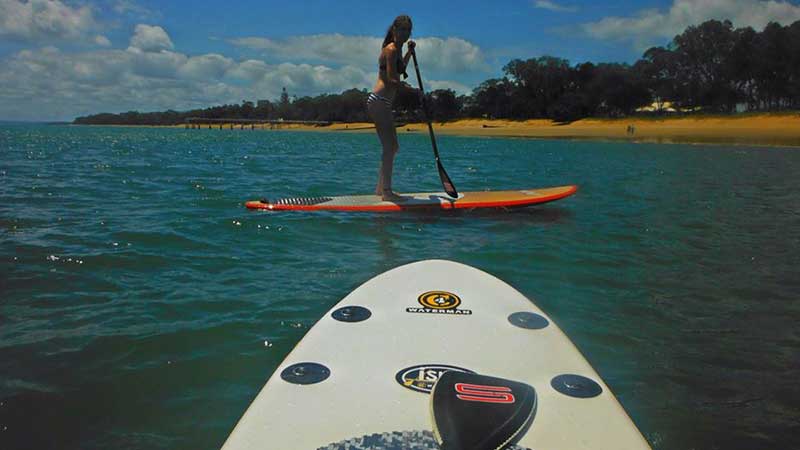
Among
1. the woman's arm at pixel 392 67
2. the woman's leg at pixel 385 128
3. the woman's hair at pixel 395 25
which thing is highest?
the woman's hair at pixel 395 25

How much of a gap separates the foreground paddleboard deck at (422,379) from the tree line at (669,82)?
40.5m

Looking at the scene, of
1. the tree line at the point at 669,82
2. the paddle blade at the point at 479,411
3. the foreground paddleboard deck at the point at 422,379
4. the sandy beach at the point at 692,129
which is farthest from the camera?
the tree line at the point at 669,82

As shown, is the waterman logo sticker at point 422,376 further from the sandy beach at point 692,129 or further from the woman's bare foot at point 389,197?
the sandy beach at point 692,129

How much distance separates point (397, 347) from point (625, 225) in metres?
6.47

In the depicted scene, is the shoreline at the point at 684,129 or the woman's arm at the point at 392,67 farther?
the shoreline at the point at 684,129

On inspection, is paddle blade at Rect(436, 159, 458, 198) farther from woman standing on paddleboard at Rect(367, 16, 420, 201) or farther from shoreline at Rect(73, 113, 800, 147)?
shoreline at Rect(73, 113, 800, 147)

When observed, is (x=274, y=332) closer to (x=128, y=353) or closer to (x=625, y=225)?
(x=128, y=353)

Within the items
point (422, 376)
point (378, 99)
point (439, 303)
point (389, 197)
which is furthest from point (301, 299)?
point (378, 99)

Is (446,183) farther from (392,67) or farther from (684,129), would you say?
(684,129)

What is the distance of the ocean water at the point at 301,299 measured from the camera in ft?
9.82

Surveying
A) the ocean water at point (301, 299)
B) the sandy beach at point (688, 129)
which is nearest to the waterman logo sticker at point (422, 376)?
the ocean water at point (301, 299)

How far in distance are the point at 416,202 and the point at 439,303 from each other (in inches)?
213

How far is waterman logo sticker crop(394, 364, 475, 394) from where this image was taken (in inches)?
89.2

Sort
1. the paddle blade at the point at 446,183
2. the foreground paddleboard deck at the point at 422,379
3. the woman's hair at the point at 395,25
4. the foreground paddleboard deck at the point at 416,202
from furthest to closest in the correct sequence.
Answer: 1. the paddle blade at the point at 446,183
2. the foreground paddleboard deck at the point at 416,202
3. the woman's hair at the point at 395,25
4. the foreground paddleboard deck at the point at 422,379
